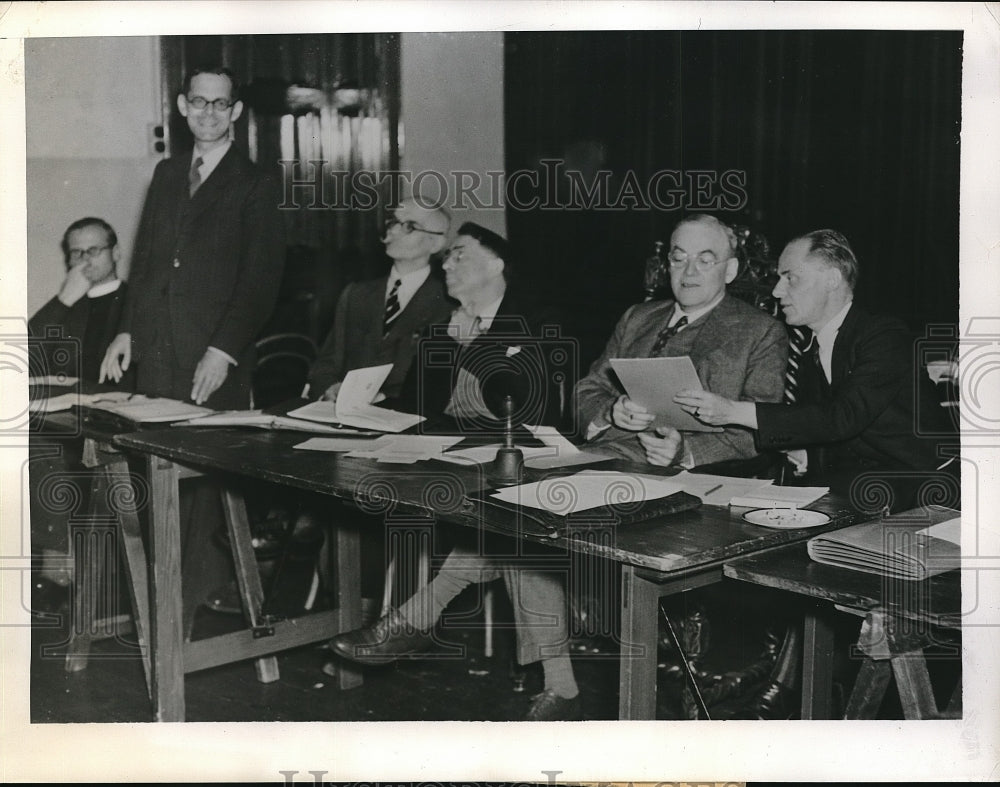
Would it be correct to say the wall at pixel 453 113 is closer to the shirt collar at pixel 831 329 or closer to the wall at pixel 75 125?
the wall at pixel 75 125

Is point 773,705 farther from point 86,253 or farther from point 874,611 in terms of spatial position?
point 86,253

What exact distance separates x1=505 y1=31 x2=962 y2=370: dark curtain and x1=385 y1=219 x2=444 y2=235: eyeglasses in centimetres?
44

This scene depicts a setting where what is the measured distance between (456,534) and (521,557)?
23cm

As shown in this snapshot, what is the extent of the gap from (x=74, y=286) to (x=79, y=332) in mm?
134

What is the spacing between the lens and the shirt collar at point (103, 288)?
9.74 ft

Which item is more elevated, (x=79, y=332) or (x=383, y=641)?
(x=79, y=332)

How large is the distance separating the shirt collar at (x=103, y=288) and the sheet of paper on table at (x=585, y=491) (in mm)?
1465

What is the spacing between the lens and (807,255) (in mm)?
2803

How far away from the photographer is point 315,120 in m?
2.91

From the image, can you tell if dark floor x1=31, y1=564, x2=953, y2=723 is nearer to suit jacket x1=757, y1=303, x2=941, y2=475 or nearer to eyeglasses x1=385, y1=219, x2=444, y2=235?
suit jacket x1=757, y1=303, x2=941, y2=475

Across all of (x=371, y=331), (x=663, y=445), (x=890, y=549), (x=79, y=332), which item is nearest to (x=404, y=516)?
(x=371, y=331)

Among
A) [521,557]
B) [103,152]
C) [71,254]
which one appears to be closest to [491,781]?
[521,557]

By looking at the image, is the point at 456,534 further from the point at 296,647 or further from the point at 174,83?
the point at 174,83

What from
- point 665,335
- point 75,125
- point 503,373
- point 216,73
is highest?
point 216,73
